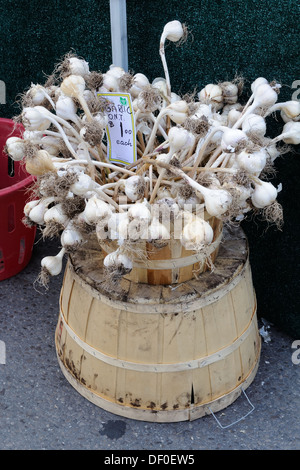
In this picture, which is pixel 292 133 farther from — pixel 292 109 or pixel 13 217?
pixel 13 217

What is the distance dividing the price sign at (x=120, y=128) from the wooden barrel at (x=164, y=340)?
31 cm

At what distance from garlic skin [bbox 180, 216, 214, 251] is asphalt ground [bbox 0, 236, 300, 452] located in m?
0.60

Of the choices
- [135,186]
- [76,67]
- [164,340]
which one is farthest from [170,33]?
[164,340]

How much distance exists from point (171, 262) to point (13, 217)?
79 cm

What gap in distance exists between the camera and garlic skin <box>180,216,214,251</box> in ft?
3.64

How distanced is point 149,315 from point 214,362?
0.75 ft

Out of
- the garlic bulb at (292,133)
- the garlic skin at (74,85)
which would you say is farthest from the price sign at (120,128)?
the garlic bulb at (292,133)

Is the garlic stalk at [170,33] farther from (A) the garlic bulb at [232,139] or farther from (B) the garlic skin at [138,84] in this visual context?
(A) the garlic bulb at [232,139]

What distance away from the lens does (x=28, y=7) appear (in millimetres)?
2057

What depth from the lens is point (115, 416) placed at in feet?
4.90

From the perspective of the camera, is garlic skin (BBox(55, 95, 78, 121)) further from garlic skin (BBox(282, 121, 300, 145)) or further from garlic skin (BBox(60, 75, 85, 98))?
garlic skin (BBox(282, 121, 300, 145))

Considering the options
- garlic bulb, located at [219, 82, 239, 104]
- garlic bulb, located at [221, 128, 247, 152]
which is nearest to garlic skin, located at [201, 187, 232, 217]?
garlic bulb, located at [221, 128, 247, 152]

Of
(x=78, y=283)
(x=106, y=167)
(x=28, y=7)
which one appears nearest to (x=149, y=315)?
(x=78, y=283)

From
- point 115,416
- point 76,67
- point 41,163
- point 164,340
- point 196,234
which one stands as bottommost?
point 115,416
